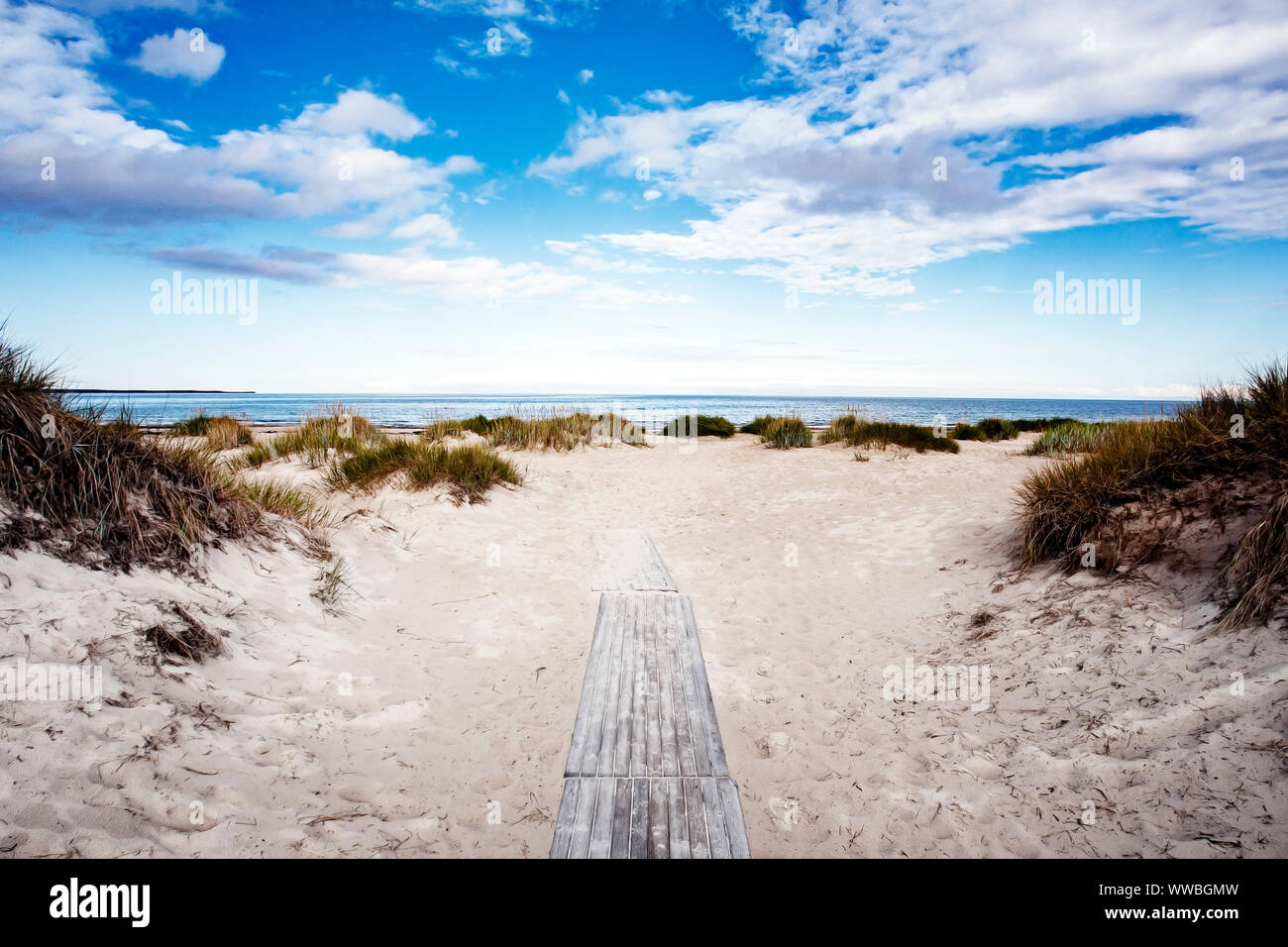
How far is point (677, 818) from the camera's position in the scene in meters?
2.90

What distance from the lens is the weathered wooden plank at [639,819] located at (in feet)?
8.85

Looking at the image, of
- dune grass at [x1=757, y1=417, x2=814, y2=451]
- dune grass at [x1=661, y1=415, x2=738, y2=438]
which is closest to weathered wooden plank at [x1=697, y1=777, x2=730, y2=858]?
dune grass at [x1=757, y1=417, x2=814, y2=451]

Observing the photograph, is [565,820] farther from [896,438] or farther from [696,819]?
[896,438]

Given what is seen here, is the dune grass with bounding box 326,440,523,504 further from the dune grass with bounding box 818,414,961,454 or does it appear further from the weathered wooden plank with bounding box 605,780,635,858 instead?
the dune grass with bounding box 818,414,961,454

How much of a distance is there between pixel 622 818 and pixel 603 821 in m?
0.09

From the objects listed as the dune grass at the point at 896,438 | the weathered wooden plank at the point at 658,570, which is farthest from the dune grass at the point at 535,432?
the weathered wooden plank at the point at 658,570

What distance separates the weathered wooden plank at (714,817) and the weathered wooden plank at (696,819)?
2 cm

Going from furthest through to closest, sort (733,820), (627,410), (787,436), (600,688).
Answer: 1. (627,410)
2. (787,436)
3. (600,688)
4. (733,820)

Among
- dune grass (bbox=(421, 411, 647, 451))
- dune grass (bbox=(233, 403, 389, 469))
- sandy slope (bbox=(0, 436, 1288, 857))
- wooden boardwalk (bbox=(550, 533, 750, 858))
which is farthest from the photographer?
dune grass (bbox=(421, 411, 647, 451))

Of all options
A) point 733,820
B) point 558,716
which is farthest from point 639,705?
point 733,820

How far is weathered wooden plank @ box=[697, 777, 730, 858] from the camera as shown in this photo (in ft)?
8.77

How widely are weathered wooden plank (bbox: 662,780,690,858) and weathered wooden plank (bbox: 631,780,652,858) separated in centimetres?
11

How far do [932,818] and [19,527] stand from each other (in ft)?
18.3
